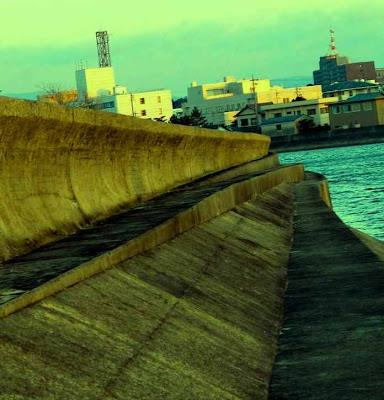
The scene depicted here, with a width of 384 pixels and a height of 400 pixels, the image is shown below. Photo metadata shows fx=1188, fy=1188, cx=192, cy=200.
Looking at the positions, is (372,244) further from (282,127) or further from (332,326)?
(282,127)

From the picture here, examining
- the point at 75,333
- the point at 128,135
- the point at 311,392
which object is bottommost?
the point at 311,392

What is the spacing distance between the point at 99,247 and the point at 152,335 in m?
2.14

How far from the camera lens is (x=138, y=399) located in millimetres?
5223

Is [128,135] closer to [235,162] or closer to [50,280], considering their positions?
[50,280]

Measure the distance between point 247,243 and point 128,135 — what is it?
2.94 m

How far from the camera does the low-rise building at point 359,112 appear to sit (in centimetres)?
15000

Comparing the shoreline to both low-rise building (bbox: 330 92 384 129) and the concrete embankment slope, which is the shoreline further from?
the concrete embankment slope

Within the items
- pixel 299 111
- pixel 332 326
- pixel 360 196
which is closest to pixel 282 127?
pixel 299 111

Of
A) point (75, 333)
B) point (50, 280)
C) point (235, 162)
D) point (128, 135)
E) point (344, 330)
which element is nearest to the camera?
point (75, 333)

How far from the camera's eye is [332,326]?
25.0 feet

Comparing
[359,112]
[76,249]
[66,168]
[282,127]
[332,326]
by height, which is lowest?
[332,326]

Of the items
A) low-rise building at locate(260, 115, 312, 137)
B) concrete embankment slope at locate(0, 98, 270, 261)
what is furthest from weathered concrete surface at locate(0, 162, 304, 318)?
low-rise building at locate(260, 115, 312, 137)

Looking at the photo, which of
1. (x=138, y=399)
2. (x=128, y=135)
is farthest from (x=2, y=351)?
(x=128, y=135)

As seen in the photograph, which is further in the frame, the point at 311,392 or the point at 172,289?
the point at 172,289
